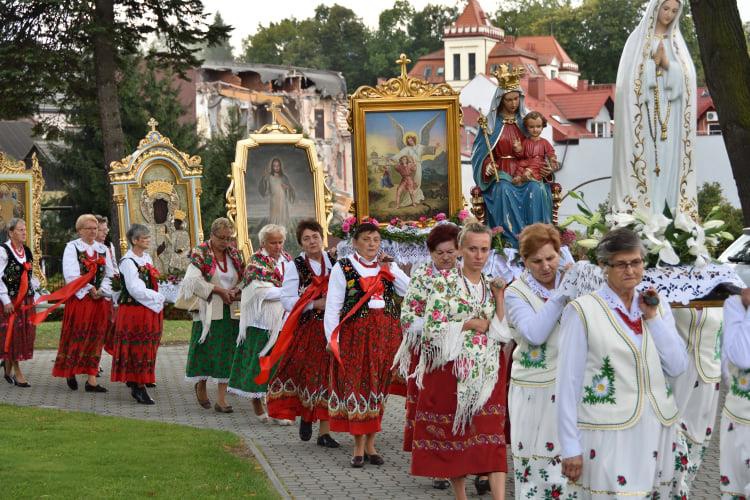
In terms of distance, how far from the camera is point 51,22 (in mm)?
28344

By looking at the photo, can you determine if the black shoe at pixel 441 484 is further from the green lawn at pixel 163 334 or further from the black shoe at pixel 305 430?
the green lawn at pixel 163 334

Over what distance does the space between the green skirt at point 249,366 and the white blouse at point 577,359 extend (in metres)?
8.10

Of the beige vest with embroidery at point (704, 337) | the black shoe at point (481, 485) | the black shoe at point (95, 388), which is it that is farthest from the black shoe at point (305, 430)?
the black shoe at point (95, 388)

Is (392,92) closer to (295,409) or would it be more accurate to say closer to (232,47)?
(295,409)

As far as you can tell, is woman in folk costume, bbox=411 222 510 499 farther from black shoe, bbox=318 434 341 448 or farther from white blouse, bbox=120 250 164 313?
white blouse, bbox=120 250 164 313

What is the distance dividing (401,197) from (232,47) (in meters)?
113

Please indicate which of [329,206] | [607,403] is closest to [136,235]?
[329,206]

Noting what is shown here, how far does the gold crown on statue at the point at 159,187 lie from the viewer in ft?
72.9

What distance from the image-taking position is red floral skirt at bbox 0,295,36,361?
17.0 meters

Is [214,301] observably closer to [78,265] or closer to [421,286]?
[78,265]

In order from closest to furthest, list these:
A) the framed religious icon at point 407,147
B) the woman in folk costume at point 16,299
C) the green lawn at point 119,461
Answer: the green lawn at point 119,461 → the framed religious icon at point 407,147 → the woman in folk costume at point 16,299

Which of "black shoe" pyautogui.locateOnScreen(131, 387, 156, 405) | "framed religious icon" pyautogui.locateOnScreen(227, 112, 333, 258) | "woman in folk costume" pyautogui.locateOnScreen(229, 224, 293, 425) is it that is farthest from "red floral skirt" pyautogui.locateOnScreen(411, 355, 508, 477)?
"framed religious icon" pyautogui.locateOnScreen(227, 112, 333, 258)

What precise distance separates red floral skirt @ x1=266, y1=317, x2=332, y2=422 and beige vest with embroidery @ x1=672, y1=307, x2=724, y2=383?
3962mm

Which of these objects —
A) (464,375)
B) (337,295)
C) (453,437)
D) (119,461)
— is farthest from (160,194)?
(464,375)
